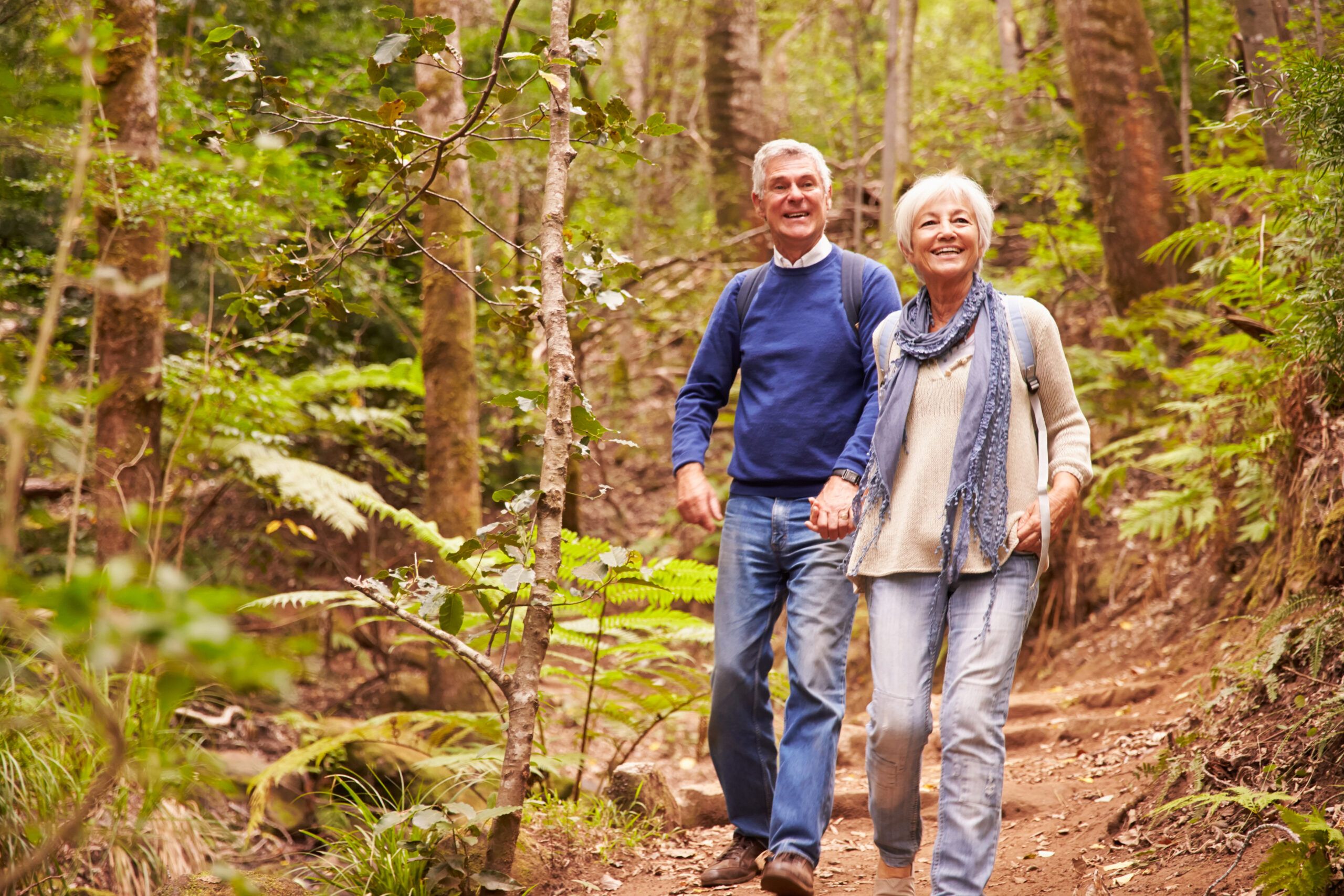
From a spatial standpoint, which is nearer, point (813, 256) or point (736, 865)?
point (736, 865)

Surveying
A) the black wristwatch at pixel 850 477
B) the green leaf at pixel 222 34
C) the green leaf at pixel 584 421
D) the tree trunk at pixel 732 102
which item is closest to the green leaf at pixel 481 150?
the green leaf at pixel 222 34

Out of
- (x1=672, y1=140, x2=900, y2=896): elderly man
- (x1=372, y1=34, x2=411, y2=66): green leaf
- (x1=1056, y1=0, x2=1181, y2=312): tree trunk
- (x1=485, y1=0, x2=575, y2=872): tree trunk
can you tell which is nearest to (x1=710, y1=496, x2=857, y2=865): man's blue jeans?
(x1=672, y1=140, x2=900, y2=896): elderly man

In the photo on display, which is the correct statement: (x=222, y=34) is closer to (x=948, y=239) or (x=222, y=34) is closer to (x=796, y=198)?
(x=796, y=198)

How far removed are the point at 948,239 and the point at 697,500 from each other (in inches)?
48.8

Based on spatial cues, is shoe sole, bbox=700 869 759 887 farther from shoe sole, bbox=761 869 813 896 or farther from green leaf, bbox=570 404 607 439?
green leaf, bbox=570 404 607 439

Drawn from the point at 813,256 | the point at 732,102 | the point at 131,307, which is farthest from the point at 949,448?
the point at 732,102

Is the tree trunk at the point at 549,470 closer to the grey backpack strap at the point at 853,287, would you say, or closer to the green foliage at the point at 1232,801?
the grey backpack strap at the point at 853,287

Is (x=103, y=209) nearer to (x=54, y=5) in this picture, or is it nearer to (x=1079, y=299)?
(x=54, y=5)

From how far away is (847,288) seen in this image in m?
3.77

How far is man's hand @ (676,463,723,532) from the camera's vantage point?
12.0 feet

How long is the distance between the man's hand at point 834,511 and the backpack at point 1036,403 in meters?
0.39

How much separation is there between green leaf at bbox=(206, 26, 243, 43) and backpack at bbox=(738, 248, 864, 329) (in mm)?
1901

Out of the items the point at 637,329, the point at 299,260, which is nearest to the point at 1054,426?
the point at 299,260

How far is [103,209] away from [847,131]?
38.0 ft
